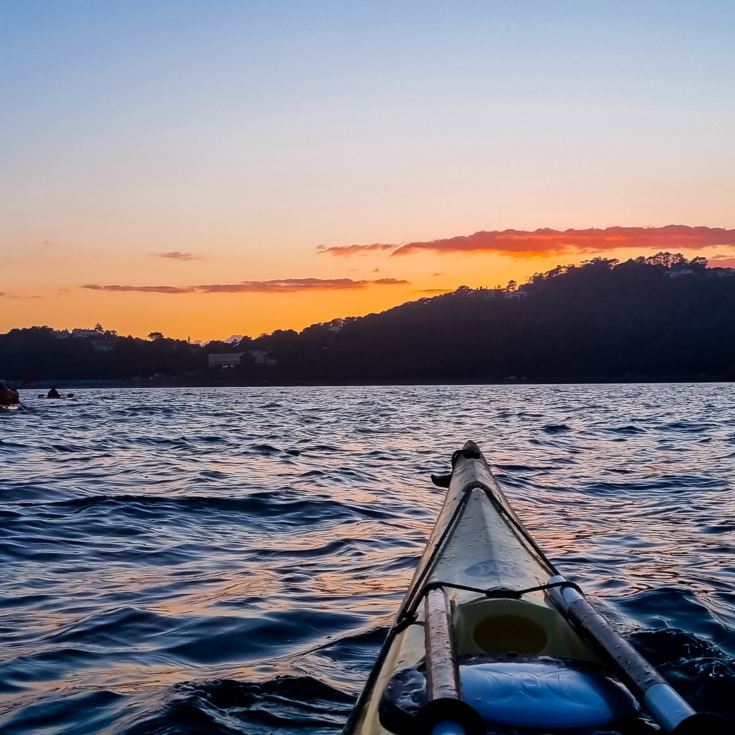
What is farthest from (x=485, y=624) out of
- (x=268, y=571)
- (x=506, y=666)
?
(x=268, y=571)

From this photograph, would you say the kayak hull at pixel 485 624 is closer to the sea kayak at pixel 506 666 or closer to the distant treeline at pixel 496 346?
the sea kayak at pixel 506 666

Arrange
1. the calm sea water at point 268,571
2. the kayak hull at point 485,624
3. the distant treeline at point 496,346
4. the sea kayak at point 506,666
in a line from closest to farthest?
the sea kayak at point 506,666, the kayak hull at point 485,624, the calm sea water at point 268,571, the distant treeline at point 496,346

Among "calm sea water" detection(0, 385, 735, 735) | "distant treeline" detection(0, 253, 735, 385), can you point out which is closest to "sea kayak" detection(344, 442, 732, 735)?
"calm sea water" detection(0, 385, 735, 735)

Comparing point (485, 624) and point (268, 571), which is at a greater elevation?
point (485, 624)

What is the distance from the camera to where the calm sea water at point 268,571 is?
4648mm

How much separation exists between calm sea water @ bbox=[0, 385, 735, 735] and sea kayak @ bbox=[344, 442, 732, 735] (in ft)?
3.13

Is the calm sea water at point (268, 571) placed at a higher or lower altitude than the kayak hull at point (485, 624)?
lower

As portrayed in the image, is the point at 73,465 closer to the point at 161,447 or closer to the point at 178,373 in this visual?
the point at 161,447

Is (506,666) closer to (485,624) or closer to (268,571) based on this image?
(485,624)

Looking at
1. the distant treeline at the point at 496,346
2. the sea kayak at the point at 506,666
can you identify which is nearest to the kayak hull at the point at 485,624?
the sea kayak at the point at 506,666

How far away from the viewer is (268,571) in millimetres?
7543

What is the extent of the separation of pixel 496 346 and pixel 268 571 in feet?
398

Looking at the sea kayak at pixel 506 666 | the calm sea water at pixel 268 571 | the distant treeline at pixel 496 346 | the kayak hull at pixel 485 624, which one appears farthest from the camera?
the distant treeline at pixel 496 346

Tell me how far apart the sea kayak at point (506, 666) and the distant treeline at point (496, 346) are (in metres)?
115
